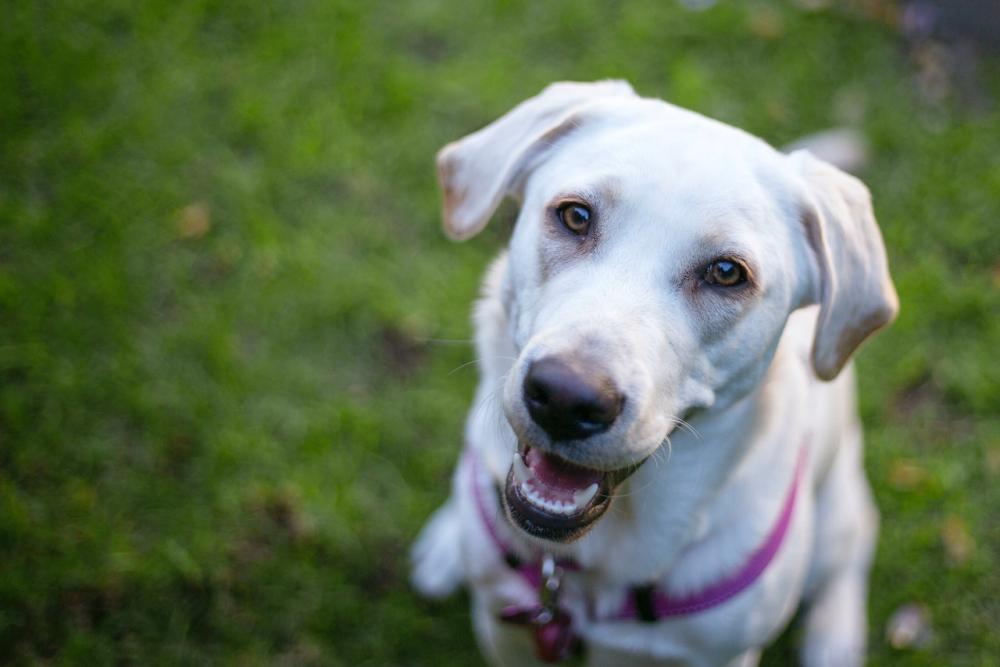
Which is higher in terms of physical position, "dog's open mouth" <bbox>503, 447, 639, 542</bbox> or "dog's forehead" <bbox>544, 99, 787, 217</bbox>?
"dog's forehead" <bbox>544, 99, 787, 217</bbox>

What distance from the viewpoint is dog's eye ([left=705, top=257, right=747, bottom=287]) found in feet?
6.98

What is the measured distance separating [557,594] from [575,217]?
112 centimetres

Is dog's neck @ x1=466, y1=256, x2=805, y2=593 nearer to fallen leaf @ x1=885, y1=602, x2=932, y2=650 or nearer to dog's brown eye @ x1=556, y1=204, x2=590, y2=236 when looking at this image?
dog's brown eye @ x1=556, y1=204, x2=590, y2=236

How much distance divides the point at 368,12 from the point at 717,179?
3644 mm

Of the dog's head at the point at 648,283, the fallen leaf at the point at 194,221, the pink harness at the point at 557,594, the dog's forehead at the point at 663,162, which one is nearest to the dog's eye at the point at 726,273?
the dog's head at the point at 648,283

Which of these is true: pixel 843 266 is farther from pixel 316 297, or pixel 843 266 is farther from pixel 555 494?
pixel 316 297

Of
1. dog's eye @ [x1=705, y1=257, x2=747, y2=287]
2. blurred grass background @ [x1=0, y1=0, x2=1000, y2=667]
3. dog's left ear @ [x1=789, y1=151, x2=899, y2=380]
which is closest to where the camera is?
dog's eye @ [x1=705, y1=257, x2=747, y2=287]

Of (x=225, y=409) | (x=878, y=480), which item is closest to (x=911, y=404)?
(x=878, y=480)

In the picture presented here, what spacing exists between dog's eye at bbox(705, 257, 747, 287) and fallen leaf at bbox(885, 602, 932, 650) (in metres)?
2.29

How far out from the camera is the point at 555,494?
7.07ft

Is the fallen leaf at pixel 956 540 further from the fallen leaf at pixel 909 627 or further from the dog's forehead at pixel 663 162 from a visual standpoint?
the dog's forehead at pixel 663 162

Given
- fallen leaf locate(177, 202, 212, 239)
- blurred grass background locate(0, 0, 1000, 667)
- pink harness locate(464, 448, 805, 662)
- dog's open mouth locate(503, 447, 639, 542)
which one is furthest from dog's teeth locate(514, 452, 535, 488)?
fallen leaf locate(177, 202, 212, 239)

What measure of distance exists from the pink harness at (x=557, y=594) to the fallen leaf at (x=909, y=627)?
1425mm

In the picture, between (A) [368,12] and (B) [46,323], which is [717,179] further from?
(A) [368,12]
